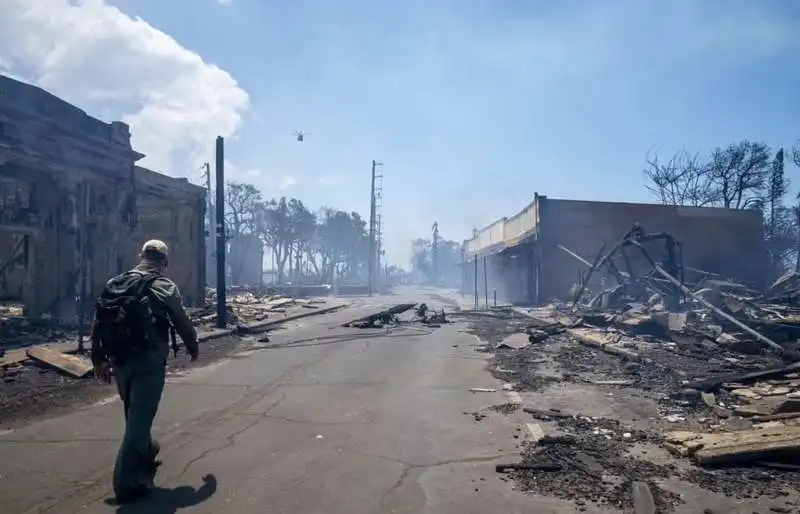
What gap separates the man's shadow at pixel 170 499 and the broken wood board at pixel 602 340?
9406mm

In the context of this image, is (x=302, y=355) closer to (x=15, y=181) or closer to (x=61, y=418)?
(x=61, y=418)

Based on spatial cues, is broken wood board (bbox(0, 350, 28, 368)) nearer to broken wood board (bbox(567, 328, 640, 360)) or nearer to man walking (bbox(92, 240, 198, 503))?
man walking (bbox(92, 240, 198, 503))

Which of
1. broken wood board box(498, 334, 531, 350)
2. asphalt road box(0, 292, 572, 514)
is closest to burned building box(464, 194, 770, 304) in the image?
broken wood board box(498, 334, 531, 350)

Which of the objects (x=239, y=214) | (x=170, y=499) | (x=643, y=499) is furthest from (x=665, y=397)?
(x=239, y=214)

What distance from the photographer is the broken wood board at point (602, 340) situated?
40.0ft

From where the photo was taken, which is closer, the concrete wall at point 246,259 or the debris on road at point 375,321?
the debris on road at point 375,321

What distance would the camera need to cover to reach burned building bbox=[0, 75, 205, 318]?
16.5 m

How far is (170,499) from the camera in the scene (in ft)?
14.1

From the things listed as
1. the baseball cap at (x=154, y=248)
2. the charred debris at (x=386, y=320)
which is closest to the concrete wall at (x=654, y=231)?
the charred debris at (x=386, y=320)

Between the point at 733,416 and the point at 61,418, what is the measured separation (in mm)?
7892

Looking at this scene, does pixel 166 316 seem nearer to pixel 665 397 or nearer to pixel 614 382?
pixel 665 397

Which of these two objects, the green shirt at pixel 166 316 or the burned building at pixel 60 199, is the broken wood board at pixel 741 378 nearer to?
the green shirt at pixel 166 316

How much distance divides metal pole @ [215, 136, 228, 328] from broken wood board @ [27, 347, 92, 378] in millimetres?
8510

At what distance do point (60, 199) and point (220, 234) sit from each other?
491cm
